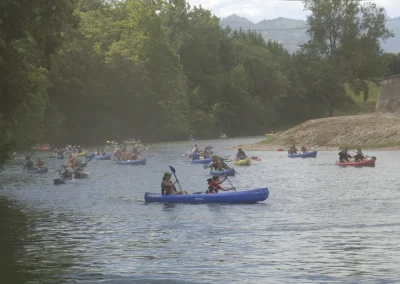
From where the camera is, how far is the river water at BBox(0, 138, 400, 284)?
68.6 ft

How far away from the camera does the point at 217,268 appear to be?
21422 mm

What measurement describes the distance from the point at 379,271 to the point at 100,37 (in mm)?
98625

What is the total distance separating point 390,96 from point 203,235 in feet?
229

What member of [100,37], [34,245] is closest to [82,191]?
[34,245]

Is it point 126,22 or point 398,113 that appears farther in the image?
point 126,22

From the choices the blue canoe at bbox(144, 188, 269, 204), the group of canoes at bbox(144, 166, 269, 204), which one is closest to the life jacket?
the group of canoes at bbox(144, 166, 269, 204)

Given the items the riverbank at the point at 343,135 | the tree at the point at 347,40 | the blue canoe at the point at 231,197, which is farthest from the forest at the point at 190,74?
the blue canoe at the point at 231,197

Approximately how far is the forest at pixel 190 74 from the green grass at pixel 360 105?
150 centimetres

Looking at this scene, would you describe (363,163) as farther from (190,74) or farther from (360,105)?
(190,74)

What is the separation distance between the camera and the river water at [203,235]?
68.6ft

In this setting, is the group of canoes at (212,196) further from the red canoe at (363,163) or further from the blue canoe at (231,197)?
the red canoe at (363,163)

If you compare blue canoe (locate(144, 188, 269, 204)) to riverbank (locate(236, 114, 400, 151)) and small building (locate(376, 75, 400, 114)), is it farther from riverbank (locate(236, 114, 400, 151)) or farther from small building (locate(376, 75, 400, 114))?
small building (locate(376, 75, 400, 114))

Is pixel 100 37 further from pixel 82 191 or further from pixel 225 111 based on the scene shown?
pixel 82 191

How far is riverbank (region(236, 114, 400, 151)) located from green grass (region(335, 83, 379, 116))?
30.3 meters
